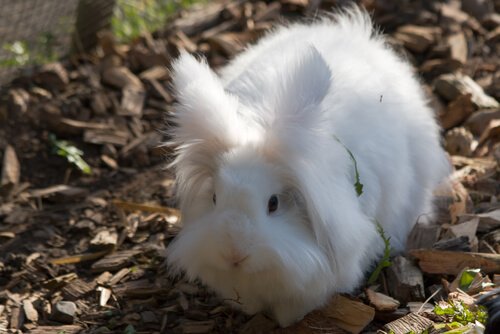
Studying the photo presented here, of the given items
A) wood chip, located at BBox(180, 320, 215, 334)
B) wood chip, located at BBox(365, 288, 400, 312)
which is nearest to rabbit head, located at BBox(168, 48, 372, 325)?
wood chip, located at BBox(365, 288, 400, 312)

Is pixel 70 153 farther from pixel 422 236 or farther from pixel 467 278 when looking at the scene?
pixel 467 278

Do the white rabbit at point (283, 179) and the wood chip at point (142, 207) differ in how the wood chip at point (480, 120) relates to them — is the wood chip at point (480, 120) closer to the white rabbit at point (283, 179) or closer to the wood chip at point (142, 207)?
the white rabbit at point (283, 179)

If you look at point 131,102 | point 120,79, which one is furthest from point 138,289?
point 120,79

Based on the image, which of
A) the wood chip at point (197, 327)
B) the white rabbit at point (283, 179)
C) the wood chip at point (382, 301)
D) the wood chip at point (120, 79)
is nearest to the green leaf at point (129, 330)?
the wood chip at point (197, 327)

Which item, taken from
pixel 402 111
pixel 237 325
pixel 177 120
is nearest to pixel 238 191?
pixel 177 120

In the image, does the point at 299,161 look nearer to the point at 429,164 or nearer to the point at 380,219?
the point at 380,219

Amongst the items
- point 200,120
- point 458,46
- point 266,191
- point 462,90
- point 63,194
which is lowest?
point 63,194

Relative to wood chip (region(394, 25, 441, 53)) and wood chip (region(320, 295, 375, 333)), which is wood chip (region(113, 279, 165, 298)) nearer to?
wood chip (region(320, 295, 375, 333))
